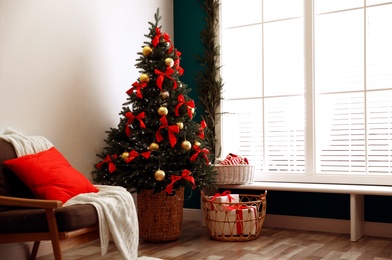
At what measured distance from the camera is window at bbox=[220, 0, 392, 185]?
3746mm

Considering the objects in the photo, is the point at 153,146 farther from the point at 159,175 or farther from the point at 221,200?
the point at 221,200

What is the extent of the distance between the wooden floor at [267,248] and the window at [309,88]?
0.54 metres

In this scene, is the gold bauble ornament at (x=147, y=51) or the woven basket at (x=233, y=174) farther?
the woven basket at (x=233, y=174)

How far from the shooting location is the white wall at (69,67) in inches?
121

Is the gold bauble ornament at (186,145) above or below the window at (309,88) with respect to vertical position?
below

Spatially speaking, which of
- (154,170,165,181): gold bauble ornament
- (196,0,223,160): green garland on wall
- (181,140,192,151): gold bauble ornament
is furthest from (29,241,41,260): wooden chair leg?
(196,0,223,160): green garland on wall

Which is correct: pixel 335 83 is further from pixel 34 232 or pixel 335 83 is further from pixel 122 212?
pixel 34 232

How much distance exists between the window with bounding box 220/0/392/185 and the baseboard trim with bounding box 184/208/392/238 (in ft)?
1.14

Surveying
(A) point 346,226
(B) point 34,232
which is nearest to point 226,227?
(A) point 346,226

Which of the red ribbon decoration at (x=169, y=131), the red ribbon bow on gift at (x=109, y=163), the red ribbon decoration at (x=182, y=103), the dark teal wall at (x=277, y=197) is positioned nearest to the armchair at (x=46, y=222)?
the red ribbon bow on gift at (x=109, y=163)

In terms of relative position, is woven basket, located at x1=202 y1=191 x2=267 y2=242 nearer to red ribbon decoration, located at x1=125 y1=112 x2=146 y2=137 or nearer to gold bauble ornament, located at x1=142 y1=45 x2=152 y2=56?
red ribbon decoration, located at x1=125 y1=112 x2=146 y2=137

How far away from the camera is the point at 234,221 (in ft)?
11.7

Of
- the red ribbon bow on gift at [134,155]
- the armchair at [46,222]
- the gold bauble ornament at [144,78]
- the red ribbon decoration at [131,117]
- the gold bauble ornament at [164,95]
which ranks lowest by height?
the armchair at [46,222]

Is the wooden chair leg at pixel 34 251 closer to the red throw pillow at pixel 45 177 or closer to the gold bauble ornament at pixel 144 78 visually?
the red throw pillow at pixel 45 177
